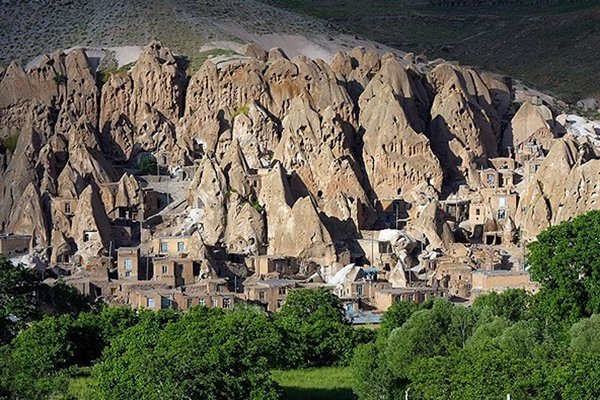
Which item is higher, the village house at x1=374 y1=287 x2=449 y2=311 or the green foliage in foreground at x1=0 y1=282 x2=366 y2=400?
the village house at x1=374 y1=287 x2=449 y2=311

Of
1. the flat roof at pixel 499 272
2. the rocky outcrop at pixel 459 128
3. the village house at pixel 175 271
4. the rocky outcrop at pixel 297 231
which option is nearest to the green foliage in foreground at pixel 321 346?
the village house at pixel 175 271

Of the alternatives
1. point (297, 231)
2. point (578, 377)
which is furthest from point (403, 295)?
point (578, 377)

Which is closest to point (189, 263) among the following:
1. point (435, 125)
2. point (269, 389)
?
point (435, 125)

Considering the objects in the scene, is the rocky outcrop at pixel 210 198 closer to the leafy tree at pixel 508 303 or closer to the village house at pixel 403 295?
the village house at pixel 403 295

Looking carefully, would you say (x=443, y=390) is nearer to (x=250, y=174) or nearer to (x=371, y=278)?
(x=371, y=278)

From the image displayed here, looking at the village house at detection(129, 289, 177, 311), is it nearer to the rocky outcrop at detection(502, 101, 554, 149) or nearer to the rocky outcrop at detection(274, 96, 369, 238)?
the rocky outcrop at detection(274, 96, 369, 238)

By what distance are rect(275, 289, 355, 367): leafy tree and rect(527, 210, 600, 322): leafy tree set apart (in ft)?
28.2

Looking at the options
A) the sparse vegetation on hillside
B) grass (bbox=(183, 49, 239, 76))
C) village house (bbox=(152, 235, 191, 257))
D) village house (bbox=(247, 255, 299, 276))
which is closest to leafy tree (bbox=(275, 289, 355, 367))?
village house (bbox=(247, 255, 299, 276))

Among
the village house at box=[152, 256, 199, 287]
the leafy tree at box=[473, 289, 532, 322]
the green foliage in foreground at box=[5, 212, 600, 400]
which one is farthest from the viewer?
the village house at box=[152, 256, 199, 287]

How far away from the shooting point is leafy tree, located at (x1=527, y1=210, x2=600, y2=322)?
8738 cm

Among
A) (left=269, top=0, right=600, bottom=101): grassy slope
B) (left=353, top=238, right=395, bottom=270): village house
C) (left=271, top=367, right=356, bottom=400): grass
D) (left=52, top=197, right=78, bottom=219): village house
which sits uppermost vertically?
(left=269, top=0, right=600, bottom=101): grassy slope

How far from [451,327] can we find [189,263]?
26135 mm

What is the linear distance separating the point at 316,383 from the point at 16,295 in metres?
18.5

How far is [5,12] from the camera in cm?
15500
